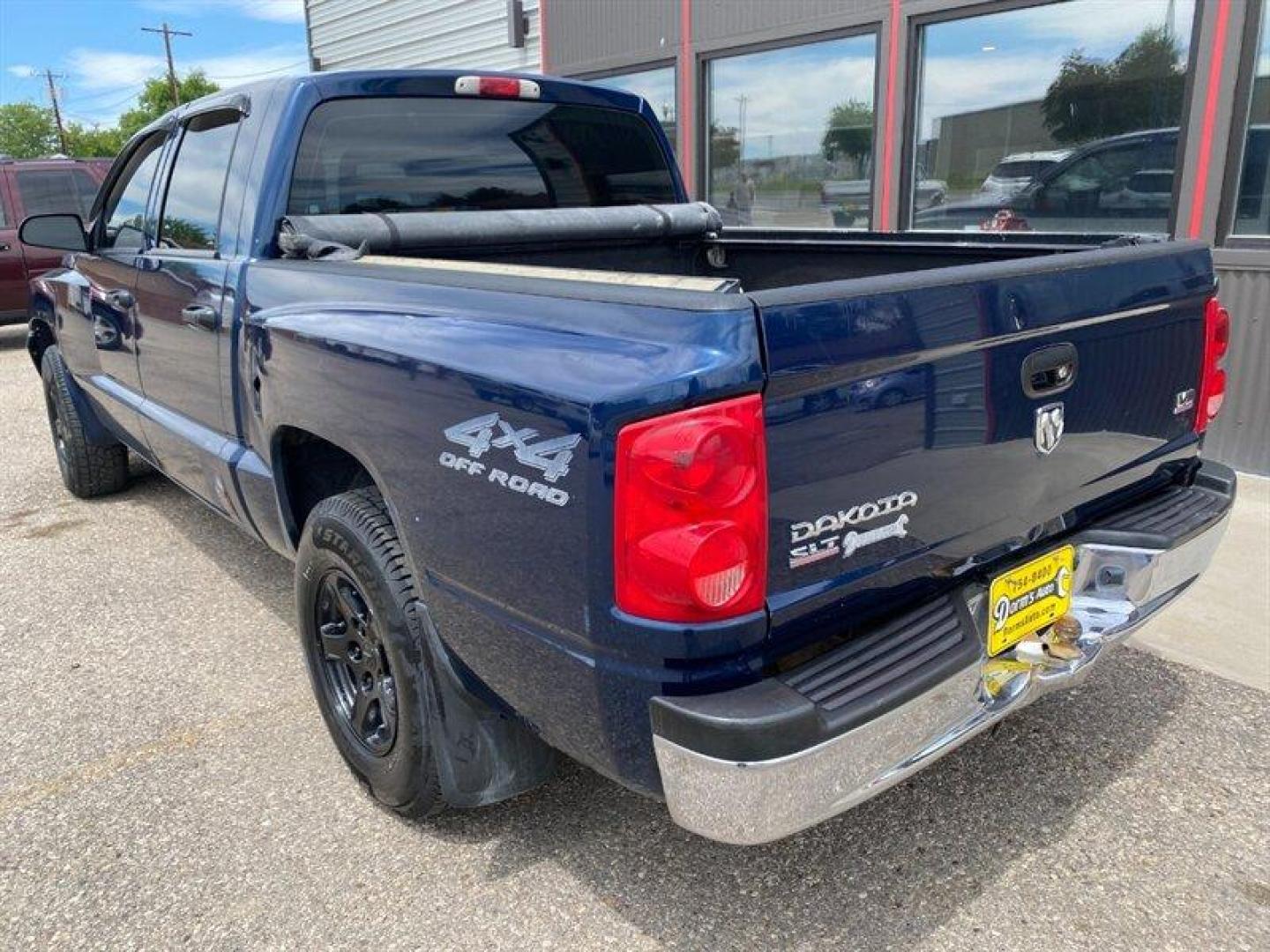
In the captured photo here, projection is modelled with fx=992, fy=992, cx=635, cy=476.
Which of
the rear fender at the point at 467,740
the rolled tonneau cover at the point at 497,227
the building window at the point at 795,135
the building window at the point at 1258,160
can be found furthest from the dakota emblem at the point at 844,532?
the building window at the point at 795,135

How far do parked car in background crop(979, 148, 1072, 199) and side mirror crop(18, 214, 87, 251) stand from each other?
5.11 m

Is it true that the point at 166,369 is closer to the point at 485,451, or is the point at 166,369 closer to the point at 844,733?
the point at 485,451

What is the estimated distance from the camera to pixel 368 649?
253cm

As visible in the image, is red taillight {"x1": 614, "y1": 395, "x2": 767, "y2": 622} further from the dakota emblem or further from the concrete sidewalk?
the concrete sidewalk

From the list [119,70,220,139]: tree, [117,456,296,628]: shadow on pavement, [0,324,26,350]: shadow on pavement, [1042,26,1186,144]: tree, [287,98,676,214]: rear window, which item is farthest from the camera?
[119,70,220,139]: tree

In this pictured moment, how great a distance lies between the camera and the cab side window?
3.99 meters

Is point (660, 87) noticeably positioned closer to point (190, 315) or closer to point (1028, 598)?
point (190, 315)

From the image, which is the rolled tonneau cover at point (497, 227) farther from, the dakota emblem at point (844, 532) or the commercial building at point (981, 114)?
the commercial building at point (981, 114)

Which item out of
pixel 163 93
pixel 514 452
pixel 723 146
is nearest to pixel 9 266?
pixel 723 146

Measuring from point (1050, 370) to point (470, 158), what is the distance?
218 centimetres

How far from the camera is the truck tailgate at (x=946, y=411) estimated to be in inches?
68.1

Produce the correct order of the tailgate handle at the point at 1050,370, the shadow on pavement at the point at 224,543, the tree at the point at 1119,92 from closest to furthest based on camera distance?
the tailgate handle at the point at 1050,370 < the shadow on pavement at the point at 224,543 < the tree at the point at 1119,92

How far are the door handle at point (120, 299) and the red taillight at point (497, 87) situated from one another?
5.13 ft

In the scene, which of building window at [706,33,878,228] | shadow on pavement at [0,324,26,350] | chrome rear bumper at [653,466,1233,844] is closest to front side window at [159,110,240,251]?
chrome rear bumper at [653,466,1233,844]
